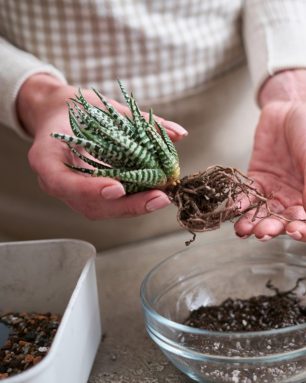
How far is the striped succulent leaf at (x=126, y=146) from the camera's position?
2.29ft

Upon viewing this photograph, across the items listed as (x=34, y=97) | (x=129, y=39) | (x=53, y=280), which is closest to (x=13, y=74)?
(x=34, y=97)

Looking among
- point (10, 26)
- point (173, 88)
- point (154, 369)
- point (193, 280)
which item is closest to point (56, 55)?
point (10, 26)

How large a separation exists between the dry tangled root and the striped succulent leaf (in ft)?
0.10

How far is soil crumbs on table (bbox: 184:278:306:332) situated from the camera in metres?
0.80

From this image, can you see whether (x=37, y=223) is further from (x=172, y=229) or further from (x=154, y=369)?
(x=154, y=369)

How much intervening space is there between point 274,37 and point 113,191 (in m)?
0.55

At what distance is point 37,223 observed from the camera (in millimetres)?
1243

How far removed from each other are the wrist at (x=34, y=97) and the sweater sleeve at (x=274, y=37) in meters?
0.36

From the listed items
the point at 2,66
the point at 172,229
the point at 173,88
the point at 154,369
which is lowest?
the point at 172,229

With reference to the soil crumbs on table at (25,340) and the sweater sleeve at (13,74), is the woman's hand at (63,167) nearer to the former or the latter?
the sweater sleeve at (13,74)

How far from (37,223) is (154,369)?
0.54 metres

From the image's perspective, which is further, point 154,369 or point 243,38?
point 243,38

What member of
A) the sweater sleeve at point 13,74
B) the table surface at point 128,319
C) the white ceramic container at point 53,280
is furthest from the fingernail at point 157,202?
the sweater sleeve at point 13,74

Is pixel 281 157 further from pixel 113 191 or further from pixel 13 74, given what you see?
pixel 13 74
